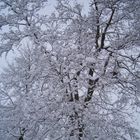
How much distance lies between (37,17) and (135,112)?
4521 millimetres

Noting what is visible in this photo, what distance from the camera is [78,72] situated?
6750 mm

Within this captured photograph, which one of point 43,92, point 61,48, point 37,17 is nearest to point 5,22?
point 37,17

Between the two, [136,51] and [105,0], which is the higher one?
[105,0]

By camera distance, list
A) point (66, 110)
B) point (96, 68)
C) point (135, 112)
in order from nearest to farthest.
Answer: point (66, 110)
point (96, 68)
point (135, 112)

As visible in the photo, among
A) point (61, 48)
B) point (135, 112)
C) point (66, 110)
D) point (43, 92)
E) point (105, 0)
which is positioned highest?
point (105, 0)

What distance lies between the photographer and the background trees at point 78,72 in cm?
632

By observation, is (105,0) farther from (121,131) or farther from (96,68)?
(121,131)

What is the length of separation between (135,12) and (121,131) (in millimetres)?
3799

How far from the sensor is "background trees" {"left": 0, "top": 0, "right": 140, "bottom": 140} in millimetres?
6316

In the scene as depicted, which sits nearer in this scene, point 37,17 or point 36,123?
point 36,123

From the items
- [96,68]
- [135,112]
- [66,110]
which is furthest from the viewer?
[135,112]

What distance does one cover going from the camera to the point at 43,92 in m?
6.40

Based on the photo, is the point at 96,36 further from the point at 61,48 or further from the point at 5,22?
the point at 5,22

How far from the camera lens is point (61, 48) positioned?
A: 644cm
